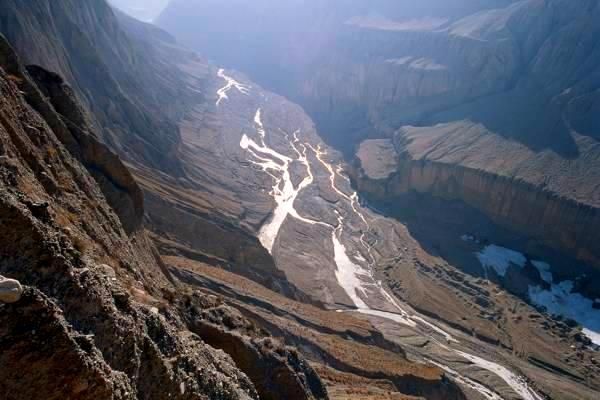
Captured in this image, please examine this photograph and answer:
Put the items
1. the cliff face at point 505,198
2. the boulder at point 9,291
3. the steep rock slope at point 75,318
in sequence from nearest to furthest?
the boulder at point 9,291 → the steep rock slope at point 75,318 → the cliff face at point 505,198

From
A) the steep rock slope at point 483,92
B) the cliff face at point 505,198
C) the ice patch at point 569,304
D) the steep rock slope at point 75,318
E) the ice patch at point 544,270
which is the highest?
the steep rock slope at point 483,92

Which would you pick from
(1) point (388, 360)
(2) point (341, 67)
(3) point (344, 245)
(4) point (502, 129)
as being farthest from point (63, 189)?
(2) point (341, 67)

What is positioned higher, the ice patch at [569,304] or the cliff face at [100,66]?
the cliff face at [100,66]

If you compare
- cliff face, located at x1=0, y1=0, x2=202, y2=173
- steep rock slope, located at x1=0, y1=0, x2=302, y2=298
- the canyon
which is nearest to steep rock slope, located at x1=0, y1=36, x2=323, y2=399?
the canyon

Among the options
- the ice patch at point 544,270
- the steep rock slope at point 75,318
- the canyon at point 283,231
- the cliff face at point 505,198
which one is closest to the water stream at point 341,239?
the canyon at point 283,231

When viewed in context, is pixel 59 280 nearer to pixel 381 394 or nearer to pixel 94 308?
pixel 94 308

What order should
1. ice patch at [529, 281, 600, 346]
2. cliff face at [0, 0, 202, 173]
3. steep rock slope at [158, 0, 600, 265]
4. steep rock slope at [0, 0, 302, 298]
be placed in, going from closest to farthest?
1. steep rock slope at [0, 0, 302, 298]
2. cliff face at [0, 0, 202, 173]
3. ice patch at [529, 281, 600, 346]
4. steep rock slope at [158, 0, 600, 265]

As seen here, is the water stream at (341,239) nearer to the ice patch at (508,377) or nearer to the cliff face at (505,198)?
the ice patch at (508,377)

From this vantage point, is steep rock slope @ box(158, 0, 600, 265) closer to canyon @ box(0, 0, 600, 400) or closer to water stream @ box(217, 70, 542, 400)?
canyon @ box(0, 0, 600, 400)

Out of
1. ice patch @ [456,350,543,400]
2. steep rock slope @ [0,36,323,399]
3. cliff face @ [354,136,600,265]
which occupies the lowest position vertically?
steep rock slope @ [0,36,323,399]
